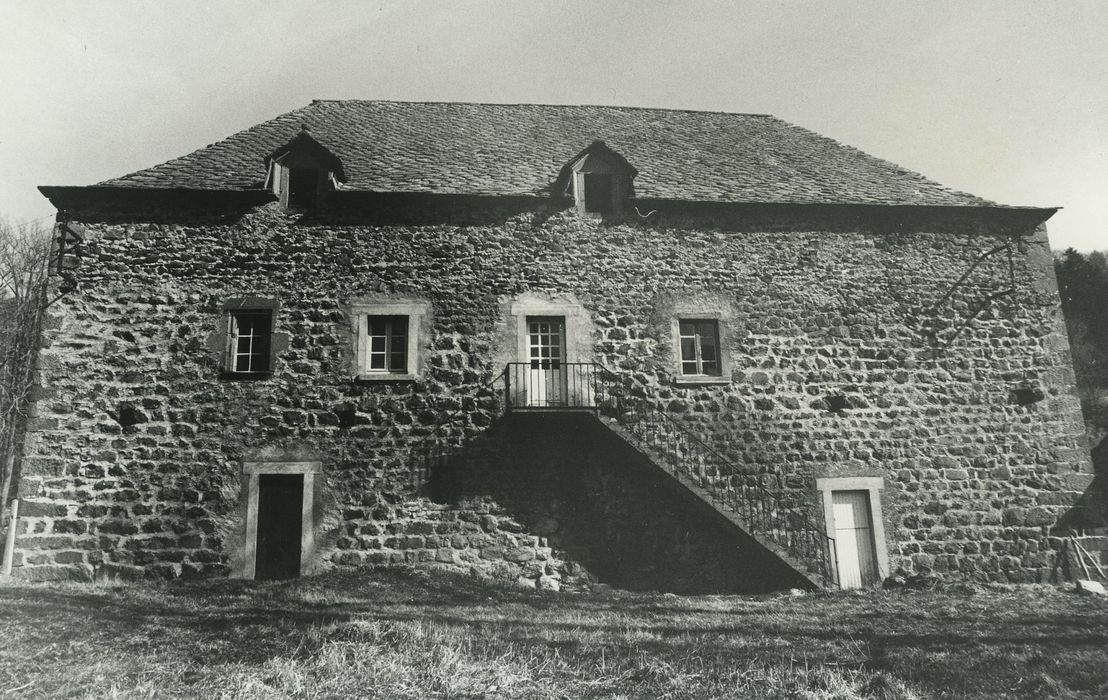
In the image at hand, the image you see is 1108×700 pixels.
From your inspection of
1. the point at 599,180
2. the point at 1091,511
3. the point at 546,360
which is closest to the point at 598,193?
the point at 599,180

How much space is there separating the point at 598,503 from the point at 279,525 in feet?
16.8

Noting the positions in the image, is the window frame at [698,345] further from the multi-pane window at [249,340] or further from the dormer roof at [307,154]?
the multi-pane window at [249,340]

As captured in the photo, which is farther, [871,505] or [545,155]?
[545,155]

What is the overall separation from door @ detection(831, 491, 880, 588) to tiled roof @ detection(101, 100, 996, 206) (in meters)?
5.51

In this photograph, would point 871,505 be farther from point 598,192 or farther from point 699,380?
point 598,192

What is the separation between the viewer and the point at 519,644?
7289 millimetres

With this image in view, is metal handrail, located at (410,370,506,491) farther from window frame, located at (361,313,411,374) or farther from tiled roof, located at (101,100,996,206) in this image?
tiled roof, located at (101,100,996,206)

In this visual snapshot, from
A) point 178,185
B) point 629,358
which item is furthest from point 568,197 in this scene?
point 178,185

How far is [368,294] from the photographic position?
481 inches

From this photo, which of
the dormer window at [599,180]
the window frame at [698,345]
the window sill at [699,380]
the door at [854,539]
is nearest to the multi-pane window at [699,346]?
the window frame at [698,345]

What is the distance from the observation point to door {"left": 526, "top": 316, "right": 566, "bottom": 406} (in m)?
12.2

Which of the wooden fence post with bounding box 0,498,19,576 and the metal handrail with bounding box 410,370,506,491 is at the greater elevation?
the metal handrail with bounding box 410,370,506,491

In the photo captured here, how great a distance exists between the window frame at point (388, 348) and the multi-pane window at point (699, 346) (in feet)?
15.0

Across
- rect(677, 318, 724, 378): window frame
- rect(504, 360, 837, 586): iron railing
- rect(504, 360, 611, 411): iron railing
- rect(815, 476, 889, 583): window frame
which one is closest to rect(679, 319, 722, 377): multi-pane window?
rect(677, 318, 724, 378): window frame
